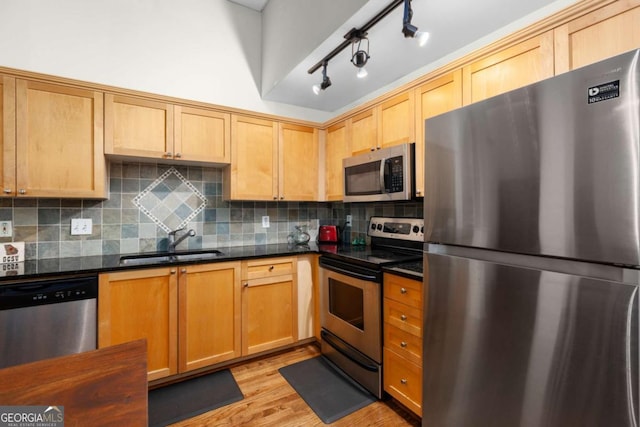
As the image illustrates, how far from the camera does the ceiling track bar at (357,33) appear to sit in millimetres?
1652

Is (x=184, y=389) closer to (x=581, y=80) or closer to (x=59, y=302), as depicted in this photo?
(x=59, y=302)

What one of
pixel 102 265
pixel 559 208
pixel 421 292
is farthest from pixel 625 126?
pixel 102 265

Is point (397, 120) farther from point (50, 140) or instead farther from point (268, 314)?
point (50, 140)

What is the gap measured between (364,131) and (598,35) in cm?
150

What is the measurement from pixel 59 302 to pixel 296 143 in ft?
6.90

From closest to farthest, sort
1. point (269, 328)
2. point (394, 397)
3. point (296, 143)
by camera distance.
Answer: point (394, 397), point (269, 328), point (296, 143)

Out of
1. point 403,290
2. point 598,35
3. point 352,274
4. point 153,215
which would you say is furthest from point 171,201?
point 598,35

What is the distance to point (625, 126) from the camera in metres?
0.87

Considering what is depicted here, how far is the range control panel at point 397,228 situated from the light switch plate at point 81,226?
2.28 meters

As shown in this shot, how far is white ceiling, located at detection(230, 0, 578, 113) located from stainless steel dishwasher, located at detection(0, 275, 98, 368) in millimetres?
2135

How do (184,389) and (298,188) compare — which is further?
(298,188)

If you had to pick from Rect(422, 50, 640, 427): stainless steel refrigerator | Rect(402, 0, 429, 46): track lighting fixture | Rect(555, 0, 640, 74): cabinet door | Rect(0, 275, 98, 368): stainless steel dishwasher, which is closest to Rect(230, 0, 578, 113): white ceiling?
Rect(402, 0, 429, 46): track lighting fixture

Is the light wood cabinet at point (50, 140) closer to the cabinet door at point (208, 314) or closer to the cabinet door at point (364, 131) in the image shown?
the cabinet door at point (208, 314)

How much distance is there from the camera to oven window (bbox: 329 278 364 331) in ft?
6.91
